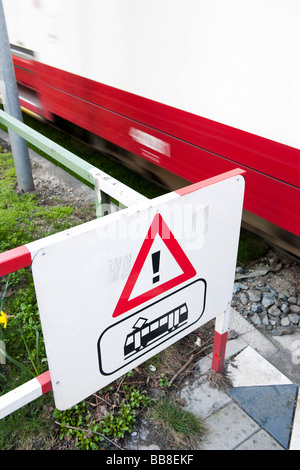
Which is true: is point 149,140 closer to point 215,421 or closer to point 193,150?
point 193,150

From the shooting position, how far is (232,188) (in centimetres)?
171

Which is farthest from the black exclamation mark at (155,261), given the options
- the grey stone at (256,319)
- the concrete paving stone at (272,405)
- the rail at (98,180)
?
the grey stone at (256,319)

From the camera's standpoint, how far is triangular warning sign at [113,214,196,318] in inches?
59.2

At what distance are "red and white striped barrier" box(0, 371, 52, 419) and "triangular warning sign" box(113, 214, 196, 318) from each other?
0.36m

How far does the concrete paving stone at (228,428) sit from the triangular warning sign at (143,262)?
0.75 m

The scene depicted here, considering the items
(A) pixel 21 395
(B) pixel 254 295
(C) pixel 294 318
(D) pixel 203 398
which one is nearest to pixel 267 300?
(B) pixel 254 295

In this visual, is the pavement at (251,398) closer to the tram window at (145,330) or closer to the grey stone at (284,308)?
the grey stone at (284,308)

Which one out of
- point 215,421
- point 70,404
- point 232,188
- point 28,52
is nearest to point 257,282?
point 215,421

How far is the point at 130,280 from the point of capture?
4.97 ft

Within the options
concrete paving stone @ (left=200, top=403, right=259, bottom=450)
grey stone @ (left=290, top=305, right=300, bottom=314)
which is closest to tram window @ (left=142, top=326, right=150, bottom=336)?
concrete paving stone @ (left=200, top=403, right=259, bottom=450)

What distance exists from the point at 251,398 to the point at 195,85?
1.82m

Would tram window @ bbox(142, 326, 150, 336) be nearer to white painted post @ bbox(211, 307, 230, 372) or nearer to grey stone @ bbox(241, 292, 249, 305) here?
white painted post @ bbox(211, 307, 230, 372)

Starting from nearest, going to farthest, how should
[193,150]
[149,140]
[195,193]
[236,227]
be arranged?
[195,193] → [236,227] → [193,150] → [149,140]

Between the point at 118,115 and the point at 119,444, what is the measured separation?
2478 millimetres
